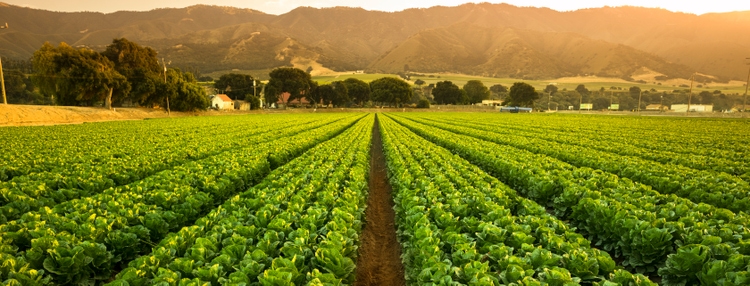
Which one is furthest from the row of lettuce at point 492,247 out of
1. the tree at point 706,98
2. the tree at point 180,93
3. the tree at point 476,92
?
the tree at point 706,98

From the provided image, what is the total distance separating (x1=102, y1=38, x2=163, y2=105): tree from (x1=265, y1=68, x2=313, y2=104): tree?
3445 cm

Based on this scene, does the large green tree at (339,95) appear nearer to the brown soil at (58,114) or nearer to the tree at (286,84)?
the tree at (286,84)

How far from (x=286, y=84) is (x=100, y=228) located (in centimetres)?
10750

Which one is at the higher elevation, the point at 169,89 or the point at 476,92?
the point at 476,92

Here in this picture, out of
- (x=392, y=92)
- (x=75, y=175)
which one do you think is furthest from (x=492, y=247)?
(x=392, y=92)

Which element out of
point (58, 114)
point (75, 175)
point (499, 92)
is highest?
point (499, 92)

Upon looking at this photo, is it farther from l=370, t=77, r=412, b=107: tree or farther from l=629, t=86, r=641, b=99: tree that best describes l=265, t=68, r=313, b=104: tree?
l=629, t=86, r=641, b=99: tree

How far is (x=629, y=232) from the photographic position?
6605mm

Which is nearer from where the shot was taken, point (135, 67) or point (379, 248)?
point (379, 248)

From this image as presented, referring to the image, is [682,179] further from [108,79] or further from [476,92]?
[476,92]

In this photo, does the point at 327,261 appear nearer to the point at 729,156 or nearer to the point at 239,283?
the point at 239,283

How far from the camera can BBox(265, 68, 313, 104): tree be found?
10826 centimetres

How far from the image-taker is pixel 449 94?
13362 cm

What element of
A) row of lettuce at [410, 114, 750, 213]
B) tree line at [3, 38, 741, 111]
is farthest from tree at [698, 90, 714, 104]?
row of lettuce at [410, 114, 750, 213]
